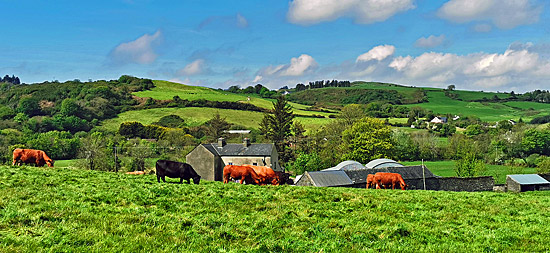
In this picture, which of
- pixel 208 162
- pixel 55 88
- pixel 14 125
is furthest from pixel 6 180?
pixel 55 88

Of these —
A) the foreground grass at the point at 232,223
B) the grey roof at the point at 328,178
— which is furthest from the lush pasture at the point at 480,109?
the foreground grass at the point at 232,223

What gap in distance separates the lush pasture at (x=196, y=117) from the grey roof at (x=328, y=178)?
71886 millimetres

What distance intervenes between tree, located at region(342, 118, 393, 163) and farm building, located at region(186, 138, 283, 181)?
781 inches

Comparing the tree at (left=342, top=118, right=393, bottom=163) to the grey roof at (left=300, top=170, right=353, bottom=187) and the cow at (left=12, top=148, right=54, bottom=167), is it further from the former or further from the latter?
the cow at (left=12, top=148, right=54, bottom=167)

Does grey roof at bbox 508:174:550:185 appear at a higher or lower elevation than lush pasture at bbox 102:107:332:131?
lower

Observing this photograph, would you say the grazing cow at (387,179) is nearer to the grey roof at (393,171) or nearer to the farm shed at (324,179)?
the farm shed at (324,179)

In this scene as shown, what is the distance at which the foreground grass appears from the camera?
9180 mm

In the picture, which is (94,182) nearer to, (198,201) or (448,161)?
(198,201)

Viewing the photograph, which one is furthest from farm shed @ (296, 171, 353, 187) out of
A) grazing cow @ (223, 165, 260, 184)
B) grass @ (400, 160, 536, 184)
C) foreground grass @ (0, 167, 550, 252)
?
grass @ (400, 160, 536, 184)

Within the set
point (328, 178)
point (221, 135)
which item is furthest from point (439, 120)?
point (328, 178)

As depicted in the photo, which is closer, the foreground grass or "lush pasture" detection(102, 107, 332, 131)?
the foreground grass

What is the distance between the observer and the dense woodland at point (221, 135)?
8081 cm

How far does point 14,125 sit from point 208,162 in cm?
7998

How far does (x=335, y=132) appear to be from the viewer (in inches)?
3829
